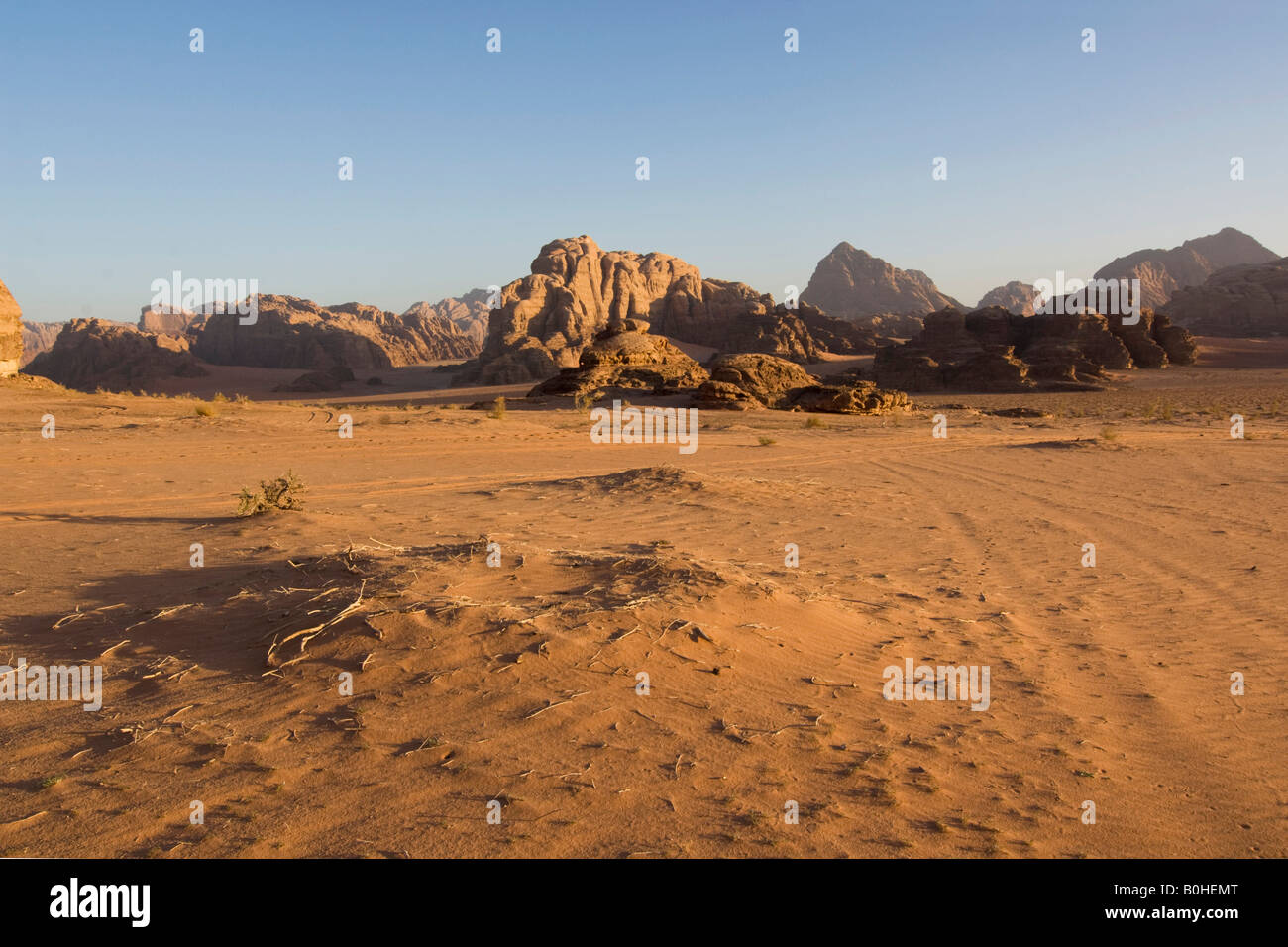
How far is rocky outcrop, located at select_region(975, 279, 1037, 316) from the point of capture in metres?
175

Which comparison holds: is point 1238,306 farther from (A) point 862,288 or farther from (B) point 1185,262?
(B) point 1185,262

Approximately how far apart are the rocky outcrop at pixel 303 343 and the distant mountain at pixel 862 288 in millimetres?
80868

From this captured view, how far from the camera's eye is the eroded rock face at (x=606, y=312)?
70750 mm

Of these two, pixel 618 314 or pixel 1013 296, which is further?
pixel 1013 296

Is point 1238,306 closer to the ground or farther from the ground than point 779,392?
farther from the ground

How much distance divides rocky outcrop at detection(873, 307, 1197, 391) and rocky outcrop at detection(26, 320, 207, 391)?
202 ft

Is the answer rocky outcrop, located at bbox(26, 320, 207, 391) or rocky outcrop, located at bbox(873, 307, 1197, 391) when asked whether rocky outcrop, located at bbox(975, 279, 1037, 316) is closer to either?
rocky outcrop, located at bbox(873, 307, 1197, 391)

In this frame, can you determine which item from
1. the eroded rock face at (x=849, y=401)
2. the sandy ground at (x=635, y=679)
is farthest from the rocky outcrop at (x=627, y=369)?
the sandy ground at (x=635, y=679)

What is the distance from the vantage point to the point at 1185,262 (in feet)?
502

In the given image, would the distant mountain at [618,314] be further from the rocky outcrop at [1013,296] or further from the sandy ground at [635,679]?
the rocky outcrop at [1013,296]

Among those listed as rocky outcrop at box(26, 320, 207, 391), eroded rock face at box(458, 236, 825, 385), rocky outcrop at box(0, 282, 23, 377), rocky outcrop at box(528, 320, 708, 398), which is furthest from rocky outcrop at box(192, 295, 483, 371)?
rocky outcrop at box(0, 282, 23, 377)

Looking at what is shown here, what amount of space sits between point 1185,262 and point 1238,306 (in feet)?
324

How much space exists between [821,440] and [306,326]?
293ft

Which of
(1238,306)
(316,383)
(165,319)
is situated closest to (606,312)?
(316,383)
